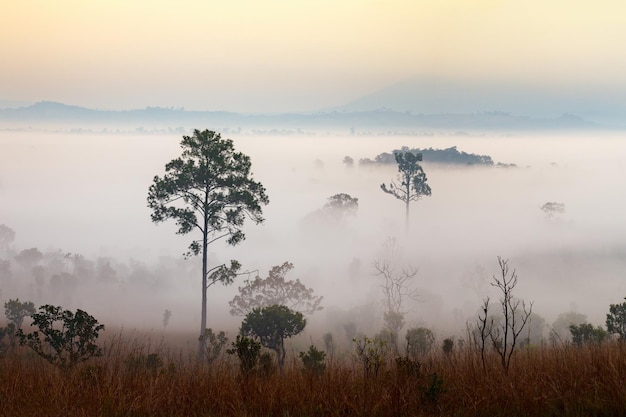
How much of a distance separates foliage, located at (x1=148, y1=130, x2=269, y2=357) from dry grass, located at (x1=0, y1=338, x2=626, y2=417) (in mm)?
33289

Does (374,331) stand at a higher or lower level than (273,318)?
lower

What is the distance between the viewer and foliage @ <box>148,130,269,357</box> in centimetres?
4172

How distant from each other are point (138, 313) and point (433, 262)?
8564 cm

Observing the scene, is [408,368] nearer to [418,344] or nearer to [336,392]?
[336,392]

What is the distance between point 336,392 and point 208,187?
36840 mm

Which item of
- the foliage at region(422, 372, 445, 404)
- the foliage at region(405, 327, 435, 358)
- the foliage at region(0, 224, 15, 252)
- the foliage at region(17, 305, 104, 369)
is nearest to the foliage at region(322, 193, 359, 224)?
the foliage at region(405, 327, 435, 358)

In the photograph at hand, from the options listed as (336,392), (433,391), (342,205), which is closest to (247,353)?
(336,392)

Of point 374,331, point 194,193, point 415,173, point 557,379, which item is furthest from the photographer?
point 415,173

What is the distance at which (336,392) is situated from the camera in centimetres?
725

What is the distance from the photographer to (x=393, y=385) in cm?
738

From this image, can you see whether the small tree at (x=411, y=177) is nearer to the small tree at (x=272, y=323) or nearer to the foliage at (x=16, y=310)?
the foliage at (x=16, y=310)

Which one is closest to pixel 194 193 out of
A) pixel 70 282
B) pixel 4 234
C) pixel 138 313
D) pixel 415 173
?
pixel 415 173

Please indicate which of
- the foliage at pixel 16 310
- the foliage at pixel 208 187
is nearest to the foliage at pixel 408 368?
the foliage at pixel 208 187

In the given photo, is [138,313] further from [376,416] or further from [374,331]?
[376,416]
